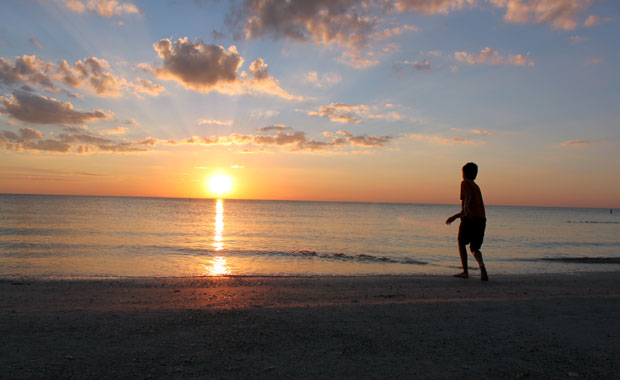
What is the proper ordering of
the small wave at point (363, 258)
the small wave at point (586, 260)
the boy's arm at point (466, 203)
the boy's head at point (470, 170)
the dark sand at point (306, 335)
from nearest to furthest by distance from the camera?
the dark sand at point (306, 335) → the boy's arm at point (466, 203) → the boy's head at point (470, 170) → the small wave at point (363, 258) → the small wave at point (586, 260)

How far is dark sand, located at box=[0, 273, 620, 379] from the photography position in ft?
12.1

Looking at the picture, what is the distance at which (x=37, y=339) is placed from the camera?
4.38m

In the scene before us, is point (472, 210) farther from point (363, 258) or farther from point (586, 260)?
point (586, 260)

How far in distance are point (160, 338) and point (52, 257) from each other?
13352 mm

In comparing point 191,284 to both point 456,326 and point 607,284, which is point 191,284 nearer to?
point 456,326

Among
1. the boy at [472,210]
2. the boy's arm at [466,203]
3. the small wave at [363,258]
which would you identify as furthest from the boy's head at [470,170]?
the small wave at [363,258]

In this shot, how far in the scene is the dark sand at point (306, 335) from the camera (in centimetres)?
368

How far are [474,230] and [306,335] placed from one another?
5976mm

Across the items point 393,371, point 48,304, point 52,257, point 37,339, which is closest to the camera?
point 393,371

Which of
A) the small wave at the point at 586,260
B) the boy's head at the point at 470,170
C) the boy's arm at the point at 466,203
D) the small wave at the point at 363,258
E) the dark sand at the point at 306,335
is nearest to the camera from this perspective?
the dark sand at the point at 306,335

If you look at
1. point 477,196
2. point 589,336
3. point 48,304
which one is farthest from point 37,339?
point 477,196

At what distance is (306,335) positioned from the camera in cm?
469

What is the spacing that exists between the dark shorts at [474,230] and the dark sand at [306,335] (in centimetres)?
149

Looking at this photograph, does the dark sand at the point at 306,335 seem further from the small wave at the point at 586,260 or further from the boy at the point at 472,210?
the small wave at the point at 586,260
